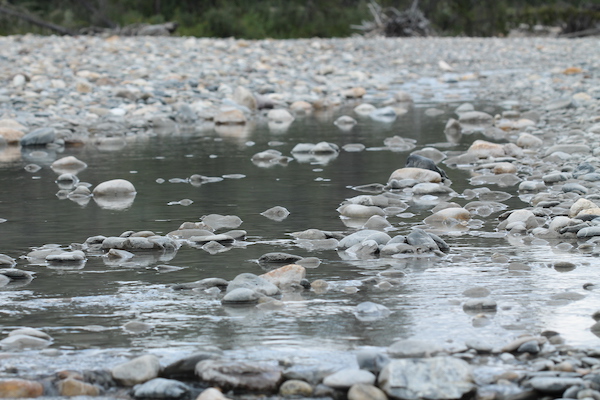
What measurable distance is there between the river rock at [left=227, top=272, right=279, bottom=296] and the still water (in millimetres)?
60

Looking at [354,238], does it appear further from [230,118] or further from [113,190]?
[230,118]

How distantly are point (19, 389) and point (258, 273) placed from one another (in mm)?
1018

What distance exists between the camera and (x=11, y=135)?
606 centimetres

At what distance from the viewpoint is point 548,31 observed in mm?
22578

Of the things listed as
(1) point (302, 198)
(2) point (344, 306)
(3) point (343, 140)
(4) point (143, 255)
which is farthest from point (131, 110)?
(2) point (344, 306)

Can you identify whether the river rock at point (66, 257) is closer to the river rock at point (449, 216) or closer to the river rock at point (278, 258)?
the river rock at point (278, 258)

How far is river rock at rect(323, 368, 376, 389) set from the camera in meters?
1.74

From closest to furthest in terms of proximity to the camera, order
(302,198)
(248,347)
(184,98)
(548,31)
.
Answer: (248,347) → (302,198) → (184,98) → (548,31)

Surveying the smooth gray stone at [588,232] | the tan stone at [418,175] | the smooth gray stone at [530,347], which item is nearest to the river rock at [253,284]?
the smooth gray stone at [530,347]

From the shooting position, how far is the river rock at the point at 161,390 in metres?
1.75

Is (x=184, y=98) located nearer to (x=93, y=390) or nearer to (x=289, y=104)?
(x=289, y=104)

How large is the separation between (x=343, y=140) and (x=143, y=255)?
3.33m

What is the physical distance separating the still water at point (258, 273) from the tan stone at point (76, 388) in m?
0.22

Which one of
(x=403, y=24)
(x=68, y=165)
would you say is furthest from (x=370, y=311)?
(x=403, y=24)
